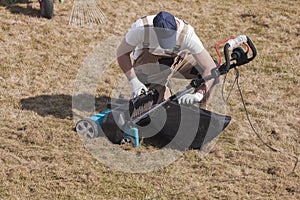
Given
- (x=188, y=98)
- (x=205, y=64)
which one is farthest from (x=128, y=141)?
(x=205, y=64)

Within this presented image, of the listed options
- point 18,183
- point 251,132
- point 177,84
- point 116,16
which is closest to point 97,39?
point 116,16

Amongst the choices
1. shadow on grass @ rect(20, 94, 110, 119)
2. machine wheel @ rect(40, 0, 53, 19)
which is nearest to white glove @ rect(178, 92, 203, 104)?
shadow on grass @ rect(20, 94, 110, 119)

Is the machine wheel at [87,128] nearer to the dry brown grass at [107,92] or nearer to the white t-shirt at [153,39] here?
the dry brown grass at [107,92]

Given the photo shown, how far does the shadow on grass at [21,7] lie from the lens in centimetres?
817

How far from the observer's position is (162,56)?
5.73 m

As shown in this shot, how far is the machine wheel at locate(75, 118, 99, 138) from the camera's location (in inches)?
214

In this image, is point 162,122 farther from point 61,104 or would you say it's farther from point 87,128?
point 61,104

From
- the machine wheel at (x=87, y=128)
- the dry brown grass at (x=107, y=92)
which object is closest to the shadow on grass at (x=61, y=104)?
the dry brown grass at (x=107, y=92)

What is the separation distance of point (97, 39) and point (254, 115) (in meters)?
2.69

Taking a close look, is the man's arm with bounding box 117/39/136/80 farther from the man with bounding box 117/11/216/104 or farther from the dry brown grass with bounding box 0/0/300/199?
the dry brown grass with bounding box 0/0/300/199

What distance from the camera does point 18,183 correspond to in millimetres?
4828

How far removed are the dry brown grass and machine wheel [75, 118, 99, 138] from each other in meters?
0.09

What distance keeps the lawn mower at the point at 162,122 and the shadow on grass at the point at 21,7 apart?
320 centimetres

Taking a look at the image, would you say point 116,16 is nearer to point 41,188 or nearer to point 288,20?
point 288,20
